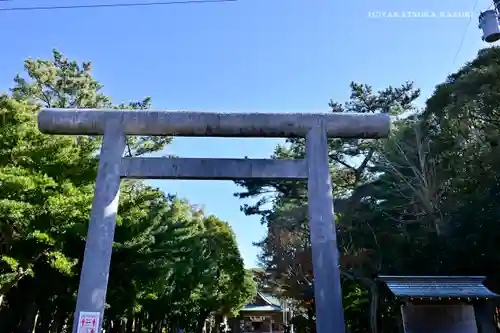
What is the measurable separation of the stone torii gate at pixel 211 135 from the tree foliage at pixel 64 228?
357 cm

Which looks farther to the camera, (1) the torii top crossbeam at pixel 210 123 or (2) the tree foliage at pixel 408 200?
(2) the tree foliage at pixel 408 200

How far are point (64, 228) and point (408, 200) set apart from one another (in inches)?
557

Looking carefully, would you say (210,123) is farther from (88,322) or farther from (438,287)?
→ (438,287)

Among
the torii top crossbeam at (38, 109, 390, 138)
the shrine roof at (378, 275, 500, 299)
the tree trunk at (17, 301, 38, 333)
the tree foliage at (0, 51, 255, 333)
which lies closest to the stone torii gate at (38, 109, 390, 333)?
the torii top crossbeam at (38, 109, 390, 138)

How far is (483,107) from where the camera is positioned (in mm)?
14820

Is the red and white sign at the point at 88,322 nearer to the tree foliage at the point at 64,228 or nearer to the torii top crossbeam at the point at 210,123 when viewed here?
the torii top crossbeam at the point at 210,123

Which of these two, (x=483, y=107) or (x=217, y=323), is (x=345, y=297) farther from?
(x=217, y=323)

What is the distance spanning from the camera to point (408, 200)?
17.9m

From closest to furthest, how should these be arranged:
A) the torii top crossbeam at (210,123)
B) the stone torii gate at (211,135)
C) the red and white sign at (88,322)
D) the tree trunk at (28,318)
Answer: the red and white sign at (88,322)
the stone torii gate at (211,135)
the torii top crossbeam at (210,123)
the tree trunk at (28,318)

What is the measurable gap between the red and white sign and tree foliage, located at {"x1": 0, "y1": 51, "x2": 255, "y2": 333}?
4716 millimetres

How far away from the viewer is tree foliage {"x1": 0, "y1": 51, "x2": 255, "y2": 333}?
11148mm

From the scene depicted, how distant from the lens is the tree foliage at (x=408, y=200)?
12969 millimetres

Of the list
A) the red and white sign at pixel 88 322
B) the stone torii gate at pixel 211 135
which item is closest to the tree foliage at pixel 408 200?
the stone torii gate at pixel 211 135

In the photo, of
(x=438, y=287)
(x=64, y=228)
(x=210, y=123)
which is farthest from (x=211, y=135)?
(x=64, y=228)
